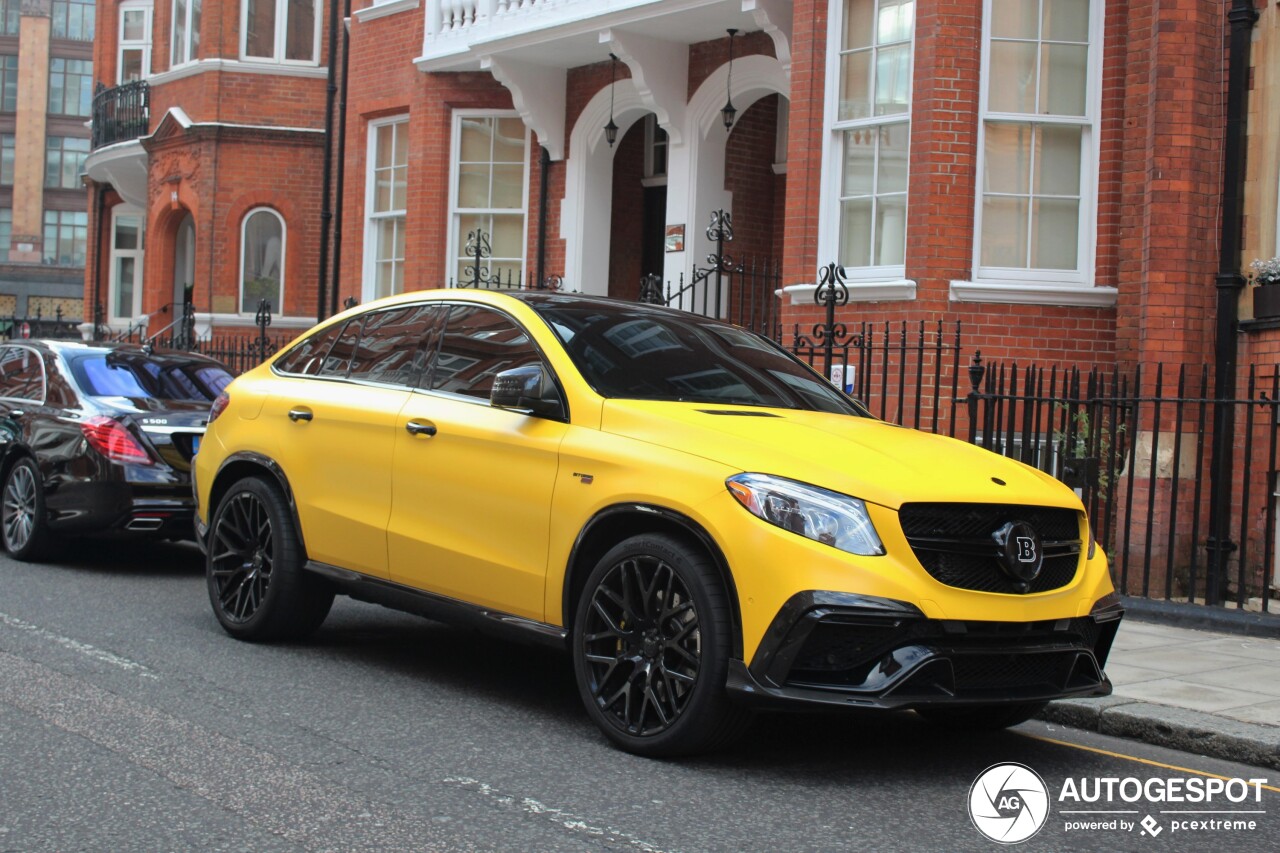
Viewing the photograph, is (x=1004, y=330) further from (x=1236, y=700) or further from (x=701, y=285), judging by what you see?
(x=1236, y=700)

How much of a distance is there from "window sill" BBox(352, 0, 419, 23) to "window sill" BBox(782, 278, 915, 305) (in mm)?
7946

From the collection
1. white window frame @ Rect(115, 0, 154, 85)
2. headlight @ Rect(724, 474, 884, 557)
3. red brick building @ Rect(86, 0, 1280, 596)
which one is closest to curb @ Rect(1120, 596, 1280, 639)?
red brick building @ Rect(86, 0, 1280, 596)

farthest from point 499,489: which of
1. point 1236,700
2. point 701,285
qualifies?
point 701,285

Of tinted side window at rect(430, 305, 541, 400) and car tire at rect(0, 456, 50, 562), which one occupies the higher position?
tinted side window at rect(430, 305, 541, 400)

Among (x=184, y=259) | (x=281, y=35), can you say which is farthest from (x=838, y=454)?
(x=184, y=259)

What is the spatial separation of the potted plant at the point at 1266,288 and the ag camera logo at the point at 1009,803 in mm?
6547

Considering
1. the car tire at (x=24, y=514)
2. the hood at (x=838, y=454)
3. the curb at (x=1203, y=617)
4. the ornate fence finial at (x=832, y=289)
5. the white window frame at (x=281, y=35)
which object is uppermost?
the white window frame at (x=281, y=35)

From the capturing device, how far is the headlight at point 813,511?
495 cm

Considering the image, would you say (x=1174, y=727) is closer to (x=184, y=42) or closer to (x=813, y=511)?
(x=813, y=511)

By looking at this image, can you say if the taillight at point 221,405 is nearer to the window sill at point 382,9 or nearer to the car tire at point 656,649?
the car tire at point 656,649

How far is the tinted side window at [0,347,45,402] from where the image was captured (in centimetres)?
1065

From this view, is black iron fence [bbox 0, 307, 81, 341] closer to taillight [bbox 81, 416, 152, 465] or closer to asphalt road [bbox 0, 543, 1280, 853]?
taillight [bbox 81, 416, 152, 465]

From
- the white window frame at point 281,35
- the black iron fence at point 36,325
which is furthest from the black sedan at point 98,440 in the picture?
the black iron fence at point 36,325

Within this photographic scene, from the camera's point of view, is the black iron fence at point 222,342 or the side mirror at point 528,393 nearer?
the side mirror at point 528,393
